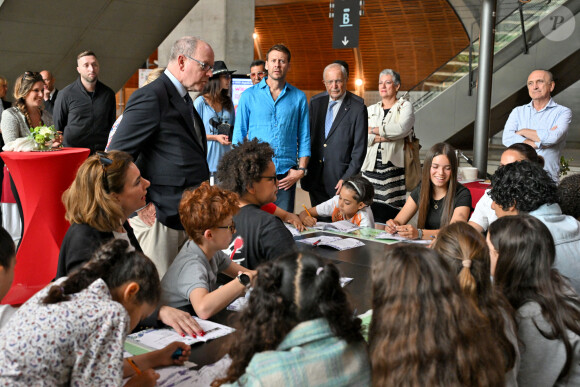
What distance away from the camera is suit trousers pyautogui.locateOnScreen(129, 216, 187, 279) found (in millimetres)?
3010

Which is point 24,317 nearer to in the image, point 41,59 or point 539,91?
point 539,91

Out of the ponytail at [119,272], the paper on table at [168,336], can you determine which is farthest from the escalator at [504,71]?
the ponytail at [119,272]

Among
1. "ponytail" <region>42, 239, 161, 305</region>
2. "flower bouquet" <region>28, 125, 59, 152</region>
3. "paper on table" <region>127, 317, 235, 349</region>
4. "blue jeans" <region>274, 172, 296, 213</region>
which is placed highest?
"flower bouquet" <region>28, 125, 59, 152</region>

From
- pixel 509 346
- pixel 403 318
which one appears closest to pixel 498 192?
pixel 509 346

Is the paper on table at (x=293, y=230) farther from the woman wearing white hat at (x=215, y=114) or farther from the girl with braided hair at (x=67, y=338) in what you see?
the girl with braided hair at (x=67, y=338)

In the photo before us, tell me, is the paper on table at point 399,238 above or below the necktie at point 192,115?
below

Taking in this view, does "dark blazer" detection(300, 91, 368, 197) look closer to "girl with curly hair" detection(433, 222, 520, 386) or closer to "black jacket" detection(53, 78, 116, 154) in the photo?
"black jacket" detection(53, 78, 116, 154)

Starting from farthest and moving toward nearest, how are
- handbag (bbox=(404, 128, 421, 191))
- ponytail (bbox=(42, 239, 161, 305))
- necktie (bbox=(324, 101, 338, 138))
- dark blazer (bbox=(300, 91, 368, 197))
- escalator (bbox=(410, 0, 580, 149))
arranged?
escalator (bbox=(410, 0, 580, 149)) < handbag (bbox=(404, 128, 421, 191)) < necktie (bbox=(324, 101, 338, 138)) < dark blazer (bbox=(300, 91, 368, 197)) < ponytail (bbox=(42, 239, 161, 305))

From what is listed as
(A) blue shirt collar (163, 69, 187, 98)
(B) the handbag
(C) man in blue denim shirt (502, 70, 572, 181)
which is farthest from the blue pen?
(C) man in blue denim shirt (502, 70, 572, 181)

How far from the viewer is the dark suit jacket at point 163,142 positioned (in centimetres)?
297

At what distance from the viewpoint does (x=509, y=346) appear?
5.30ft

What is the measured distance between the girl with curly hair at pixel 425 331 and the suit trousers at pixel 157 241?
1.79 m

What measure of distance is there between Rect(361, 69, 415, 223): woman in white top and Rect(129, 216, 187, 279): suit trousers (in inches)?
97.8

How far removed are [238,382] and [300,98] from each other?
11.5 ft
